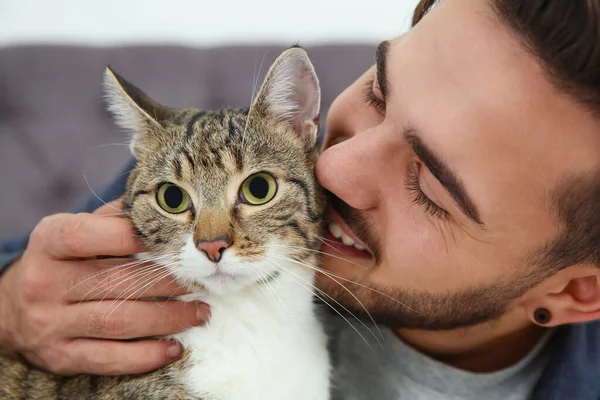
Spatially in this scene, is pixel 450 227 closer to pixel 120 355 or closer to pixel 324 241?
pixel 324 241

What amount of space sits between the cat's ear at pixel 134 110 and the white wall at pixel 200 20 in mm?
1228

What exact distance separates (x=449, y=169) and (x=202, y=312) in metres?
0.58

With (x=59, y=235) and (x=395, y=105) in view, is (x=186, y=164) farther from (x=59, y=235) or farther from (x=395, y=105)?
(x=395, y=105)

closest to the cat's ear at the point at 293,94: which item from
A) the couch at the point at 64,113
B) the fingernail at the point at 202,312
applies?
the fingernail at the point at 202,312

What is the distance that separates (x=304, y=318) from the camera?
3.94ft

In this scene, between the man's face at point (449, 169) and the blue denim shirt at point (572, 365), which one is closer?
the man's face at point (449, 169)

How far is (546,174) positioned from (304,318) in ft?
1.98

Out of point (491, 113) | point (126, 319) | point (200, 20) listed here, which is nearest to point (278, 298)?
point (126, 319)

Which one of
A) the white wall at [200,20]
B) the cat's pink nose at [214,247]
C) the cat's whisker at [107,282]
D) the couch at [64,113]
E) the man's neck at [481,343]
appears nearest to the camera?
the cat's pink nose at [214,247]

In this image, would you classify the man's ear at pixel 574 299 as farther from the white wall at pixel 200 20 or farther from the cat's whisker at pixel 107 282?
the white wall at pixel 200 20

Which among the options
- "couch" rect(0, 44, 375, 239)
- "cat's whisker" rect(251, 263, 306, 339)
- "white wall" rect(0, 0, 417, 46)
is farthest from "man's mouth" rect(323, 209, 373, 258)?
"white wall" rect(0, 0, 417, 46)

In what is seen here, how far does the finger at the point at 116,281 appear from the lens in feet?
3.53

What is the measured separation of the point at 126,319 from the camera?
1056mm

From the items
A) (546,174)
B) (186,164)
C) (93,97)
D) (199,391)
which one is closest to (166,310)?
(199,391)
